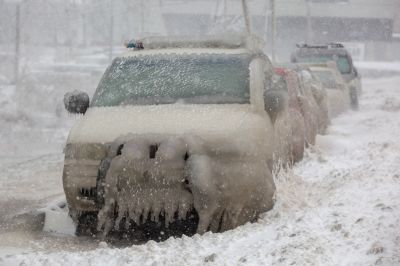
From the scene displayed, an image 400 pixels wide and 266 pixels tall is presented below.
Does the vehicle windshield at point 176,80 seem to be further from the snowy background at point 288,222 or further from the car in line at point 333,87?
the car in line at point 333,87

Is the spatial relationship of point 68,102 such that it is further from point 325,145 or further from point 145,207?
point 325,145

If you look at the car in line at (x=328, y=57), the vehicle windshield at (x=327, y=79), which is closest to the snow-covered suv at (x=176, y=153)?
the vehicle windshield at (x=327, y=79)

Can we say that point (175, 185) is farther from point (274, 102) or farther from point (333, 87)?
point (333, 87)

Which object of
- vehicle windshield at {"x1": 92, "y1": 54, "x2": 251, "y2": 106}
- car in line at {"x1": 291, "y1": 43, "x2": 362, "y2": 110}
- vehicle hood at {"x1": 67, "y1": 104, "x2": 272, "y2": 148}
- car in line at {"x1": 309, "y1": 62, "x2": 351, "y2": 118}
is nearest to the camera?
vehicle hood at {"x1": 67, "y1": 104, "x2": 272, "y2": 148}

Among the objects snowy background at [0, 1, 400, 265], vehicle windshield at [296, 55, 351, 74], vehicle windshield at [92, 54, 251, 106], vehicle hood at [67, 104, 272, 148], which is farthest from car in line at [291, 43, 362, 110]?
vehicle hood at [67, 104, 272, 148]

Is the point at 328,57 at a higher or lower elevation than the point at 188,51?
lower

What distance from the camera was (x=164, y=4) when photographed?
62.0 metres

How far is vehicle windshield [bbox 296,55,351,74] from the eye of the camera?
20.9 m

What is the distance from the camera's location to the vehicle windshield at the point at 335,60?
2085 cm

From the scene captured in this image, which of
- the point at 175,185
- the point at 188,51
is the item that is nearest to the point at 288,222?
the point at 175,185

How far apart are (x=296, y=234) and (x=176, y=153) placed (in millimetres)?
1193

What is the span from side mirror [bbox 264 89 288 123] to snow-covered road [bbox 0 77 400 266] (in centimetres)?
82

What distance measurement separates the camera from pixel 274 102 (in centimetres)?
673

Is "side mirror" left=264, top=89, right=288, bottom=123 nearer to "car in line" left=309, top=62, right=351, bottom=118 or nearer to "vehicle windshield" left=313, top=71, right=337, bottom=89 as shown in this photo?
"car in line" left=309, top=62, right=351, bottom=118
